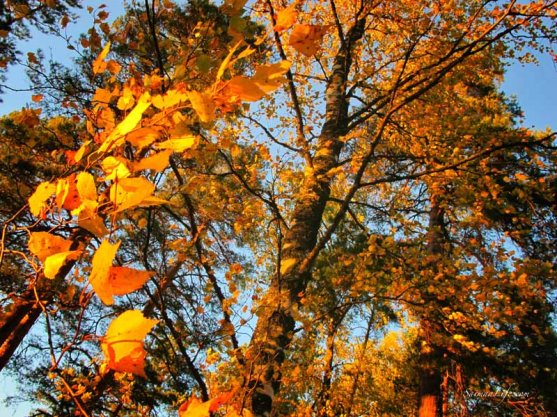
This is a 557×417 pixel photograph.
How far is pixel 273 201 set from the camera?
91.4 inches

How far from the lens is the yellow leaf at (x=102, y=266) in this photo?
1.51 ft

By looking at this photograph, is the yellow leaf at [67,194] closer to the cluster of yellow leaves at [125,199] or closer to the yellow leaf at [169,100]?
the cluster of yellow leaves at [125,199]

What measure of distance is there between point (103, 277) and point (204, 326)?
26.2 feet

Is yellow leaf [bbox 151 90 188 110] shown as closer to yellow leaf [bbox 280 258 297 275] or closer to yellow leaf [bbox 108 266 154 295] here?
yellow leaf [bbox 108 266 154 295]

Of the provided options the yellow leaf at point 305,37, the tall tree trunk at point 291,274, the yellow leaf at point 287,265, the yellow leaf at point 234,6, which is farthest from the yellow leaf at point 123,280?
the yellow leaf at point 287,265

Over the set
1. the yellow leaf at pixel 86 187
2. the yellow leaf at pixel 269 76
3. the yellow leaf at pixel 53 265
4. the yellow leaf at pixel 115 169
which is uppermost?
the yellow leaf at pixel 269 76

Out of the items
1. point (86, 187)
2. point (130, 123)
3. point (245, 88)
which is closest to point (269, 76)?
point (245, 88)

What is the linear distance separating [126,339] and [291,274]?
2336mm

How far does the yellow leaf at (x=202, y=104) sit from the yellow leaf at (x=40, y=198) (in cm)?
28

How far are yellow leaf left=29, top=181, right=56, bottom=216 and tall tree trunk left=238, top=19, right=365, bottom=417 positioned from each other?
1230 millimetres

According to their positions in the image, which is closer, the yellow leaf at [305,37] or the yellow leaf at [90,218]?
the yellow leaf at [90,218]

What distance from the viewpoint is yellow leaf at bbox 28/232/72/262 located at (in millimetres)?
561

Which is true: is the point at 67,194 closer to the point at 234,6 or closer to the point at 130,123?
the point at 130,123

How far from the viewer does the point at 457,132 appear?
16.8 ft
